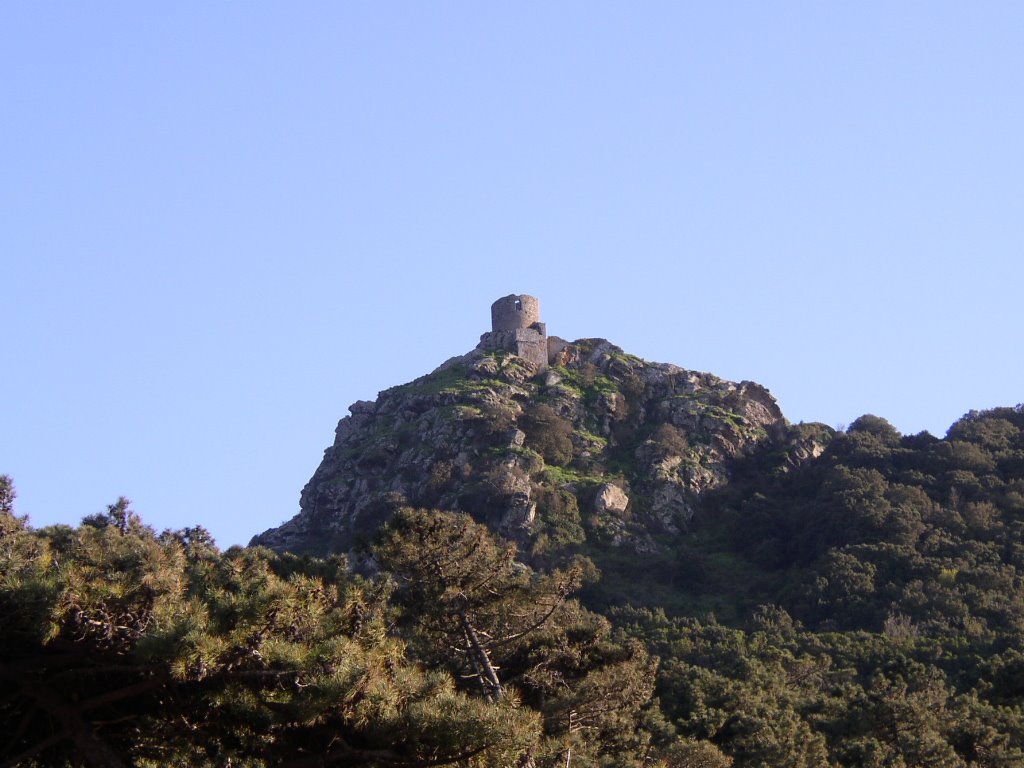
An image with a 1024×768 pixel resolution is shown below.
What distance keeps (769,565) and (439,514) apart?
4520cm

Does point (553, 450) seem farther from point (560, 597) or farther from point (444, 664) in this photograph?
point (444, 664)

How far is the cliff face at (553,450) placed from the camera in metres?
69.6

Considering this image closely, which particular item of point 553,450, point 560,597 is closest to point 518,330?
point 553,450

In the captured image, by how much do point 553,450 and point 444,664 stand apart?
2009 inches

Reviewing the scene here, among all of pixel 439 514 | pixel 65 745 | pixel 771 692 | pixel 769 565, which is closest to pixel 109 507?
pixel 439 514

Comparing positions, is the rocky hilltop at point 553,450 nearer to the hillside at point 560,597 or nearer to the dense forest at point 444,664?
the hillside at point 560,597

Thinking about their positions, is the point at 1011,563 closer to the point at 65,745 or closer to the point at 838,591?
the point at 838,591

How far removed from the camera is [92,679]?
16.8 m

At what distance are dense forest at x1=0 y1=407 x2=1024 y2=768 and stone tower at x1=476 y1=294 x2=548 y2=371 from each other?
28.2m

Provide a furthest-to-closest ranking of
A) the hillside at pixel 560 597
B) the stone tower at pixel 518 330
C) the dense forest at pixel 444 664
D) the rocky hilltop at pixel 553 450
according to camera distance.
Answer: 1. the stone tower at pixel 518 330
2. the rocky hilltop at pixel 553 450
3. the hillside at pixel 560 597
4. the dense forest at pixel 444 664

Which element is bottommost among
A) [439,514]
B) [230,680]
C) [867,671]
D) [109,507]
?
[867,671]

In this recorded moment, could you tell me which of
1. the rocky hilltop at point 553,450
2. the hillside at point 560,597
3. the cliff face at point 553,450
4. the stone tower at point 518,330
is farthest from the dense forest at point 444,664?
the stone tower at point 518,330

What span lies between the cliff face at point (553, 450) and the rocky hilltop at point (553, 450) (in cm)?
9

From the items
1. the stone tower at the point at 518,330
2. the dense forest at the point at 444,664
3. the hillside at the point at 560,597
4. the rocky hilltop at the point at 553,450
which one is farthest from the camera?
the stone tower at the point at 518,330
